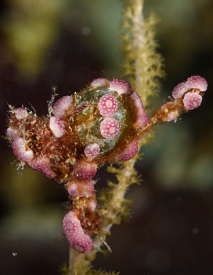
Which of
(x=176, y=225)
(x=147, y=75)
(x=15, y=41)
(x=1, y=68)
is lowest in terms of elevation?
(x=176, y=225)

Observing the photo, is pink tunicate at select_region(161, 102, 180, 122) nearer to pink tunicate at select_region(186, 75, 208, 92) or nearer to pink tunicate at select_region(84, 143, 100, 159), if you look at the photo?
pink tunicate at select_region(186, 75, 208, 92)

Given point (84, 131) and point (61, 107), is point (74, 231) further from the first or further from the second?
point (61, 107)

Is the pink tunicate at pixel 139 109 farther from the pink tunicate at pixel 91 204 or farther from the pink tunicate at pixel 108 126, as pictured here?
the pink tunicate at pixel 91 204

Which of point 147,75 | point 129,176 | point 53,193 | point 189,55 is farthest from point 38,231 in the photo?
point 189,55

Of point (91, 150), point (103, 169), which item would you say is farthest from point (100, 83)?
point (103, 169)

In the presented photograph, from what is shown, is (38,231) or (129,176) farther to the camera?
(38,231)

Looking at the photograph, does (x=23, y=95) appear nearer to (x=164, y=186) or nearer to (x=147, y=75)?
(x=147, y=75)
